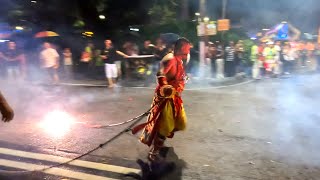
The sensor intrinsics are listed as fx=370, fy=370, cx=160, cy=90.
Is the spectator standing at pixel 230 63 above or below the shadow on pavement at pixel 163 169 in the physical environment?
above

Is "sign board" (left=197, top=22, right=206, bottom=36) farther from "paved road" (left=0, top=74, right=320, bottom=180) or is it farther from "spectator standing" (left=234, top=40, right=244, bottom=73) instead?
"paved road" (left=0, top=74, right=320, bottom=180)

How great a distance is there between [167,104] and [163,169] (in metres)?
0.85

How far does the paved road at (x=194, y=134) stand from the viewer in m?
4.85

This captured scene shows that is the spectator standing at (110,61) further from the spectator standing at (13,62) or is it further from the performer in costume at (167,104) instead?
the performer in costume at (167,104)

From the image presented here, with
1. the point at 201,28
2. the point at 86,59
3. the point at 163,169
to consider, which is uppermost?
the point at 201,28

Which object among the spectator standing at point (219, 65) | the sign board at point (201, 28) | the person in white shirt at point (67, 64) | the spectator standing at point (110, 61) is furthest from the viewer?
the person in white shirt at point (67, 64)

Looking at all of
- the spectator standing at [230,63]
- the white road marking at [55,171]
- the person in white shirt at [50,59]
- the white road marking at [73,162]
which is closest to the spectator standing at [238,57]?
the spectator standing at [230,63]

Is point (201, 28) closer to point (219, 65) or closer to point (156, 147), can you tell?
point (219, 65)

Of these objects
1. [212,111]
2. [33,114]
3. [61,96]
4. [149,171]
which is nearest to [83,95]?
[61,96]

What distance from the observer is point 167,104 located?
490 cm

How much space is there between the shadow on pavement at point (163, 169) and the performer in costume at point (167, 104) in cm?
14

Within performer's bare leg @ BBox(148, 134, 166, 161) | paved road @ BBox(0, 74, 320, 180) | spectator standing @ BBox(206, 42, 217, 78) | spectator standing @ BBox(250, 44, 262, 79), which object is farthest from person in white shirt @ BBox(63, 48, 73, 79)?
performer's bare leg @ BBox(148, 134, 166, 161)

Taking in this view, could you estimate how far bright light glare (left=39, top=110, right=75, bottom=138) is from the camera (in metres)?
6.55

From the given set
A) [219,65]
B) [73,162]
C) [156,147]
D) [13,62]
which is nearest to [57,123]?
[73,162]
